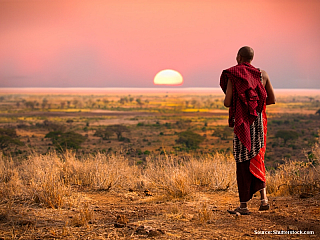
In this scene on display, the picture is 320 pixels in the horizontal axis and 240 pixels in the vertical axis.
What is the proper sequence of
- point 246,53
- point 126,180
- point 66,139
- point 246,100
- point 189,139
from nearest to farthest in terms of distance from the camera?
1. point 246,100
2. point 246,53
3. point 126,180
4. point 66,139
5. point 189,139

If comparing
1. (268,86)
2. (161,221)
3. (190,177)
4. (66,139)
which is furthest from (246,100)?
(66,139)

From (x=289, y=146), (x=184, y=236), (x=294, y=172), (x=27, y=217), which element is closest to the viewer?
(x=184, y=236)

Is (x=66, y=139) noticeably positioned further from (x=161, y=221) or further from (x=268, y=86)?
(x=268, y=86)

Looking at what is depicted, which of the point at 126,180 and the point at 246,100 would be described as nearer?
the point at 246,100

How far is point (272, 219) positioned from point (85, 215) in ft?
7.45

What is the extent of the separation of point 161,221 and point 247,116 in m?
1.66

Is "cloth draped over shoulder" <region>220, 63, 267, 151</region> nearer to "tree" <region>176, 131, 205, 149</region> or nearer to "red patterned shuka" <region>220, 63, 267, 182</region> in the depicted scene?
"red patterned shuka" <region>220, 63, 267, 182</region>

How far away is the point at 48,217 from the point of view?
4.25 m

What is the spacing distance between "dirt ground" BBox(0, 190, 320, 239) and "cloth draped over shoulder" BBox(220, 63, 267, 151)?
945 millimetres

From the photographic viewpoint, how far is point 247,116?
13.2 ft

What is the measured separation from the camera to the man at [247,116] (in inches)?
156

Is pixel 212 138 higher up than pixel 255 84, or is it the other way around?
pixel 255 84

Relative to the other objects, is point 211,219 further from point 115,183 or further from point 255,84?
point 115,183

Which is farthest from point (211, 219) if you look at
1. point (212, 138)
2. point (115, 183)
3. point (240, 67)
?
point (212, 138)
